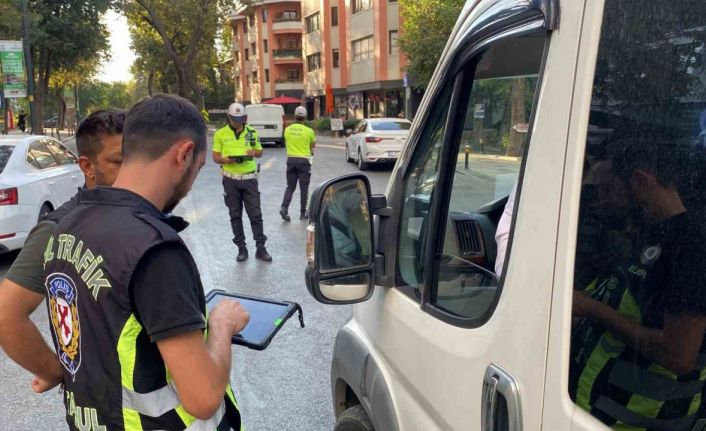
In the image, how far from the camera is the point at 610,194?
1.12 m

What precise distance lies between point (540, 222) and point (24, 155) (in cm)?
778

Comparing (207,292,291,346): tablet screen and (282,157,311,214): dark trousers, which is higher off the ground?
(207,292,291,346): tablet screen

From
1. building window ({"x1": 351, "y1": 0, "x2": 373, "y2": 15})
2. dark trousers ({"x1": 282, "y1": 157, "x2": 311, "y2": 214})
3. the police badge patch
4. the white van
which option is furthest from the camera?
building window ({"x1": 351, "y1": 0, "x2": 373, "y2": 15})

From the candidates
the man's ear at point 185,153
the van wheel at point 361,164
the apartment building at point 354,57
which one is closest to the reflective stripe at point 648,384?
the man's ear at point 185,153

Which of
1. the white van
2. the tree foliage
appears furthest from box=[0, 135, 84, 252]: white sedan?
the tree foliage

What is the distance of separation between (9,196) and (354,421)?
6.15 meters

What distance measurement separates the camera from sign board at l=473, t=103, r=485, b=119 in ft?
6.63

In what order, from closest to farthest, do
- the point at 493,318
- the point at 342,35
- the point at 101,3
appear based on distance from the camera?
the point at 493,318 < the point at 101,3 < the point at 342,35

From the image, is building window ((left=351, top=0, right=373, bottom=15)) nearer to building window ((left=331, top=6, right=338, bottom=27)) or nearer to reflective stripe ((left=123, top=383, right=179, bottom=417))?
building window ((left=331, top=6, right=338, bottom=27))

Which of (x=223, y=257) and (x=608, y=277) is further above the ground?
(x=608, y=277)

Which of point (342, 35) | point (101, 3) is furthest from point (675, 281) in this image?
point (342, 35)

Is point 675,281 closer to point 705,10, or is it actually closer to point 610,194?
point 610,194

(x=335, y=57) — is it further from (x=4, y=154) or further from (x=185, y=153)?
(x=185, y=153)

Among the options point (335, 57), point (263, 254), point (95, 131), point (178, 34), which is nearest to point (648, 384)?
point (95, 131)
